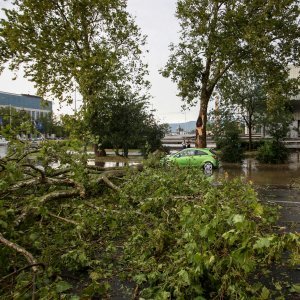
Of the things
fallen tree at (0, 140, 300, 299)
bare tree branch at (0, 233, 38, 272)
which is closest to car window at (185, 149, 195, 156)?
fallen tree at (0, 140, 300, 299)

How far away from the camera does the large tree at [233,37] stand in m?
18.7

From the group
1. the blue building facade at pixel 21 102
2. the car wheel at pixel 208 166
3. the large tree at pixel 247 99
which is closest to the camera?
the car wheel at pixel 208 166

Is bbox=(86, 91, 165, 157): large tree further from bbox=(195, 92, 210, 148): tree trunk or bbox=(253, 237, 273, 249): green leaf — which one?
bbox=(253, 237, 273, 249): green leaf

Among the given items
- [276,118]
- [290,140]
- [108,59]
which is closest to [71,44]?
[108,59]

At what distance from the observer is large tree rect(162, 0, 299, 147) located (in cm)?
1870

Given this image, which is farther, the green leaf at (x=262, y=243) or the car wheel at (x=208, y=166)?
the car wheel at (x=208, y=166)

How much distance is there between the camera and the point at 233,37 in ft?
61.9

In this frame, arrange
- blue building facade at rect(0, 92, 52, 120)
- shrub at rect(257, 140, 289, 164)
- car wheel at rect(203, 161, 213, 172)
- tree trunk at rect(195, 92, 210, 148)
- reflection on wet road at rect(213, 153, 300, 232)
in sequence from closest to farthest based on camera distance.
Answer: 1. reflection on wet road at rect(213, 153, 300, 232)
2. car wheel at rect(203, 161, 213, 172)
3. tree trunk at rect(195, 92, 210, 148)
4. shrub at rect(257, 140, 289, 164)
5. blue building facade at rect(0, 92, 52, 120)

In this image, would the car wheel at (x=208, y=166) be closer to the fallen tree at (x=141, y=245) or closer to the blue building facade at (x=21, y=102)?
the fallen tree at (x=141, y=245)

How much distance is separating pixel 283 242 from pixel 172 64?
1975cm

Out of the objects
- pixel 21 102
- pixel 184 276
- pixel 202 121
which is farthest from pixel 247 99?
pixel 21 102

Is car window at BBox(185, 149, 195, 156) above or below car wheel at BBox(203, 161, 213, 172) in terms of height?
above

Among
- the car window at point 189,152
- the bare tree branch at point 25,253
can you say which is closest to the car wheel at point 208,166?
the car window at point 189,152

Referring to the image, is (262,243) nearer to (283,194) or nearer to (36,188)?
(36,188)
